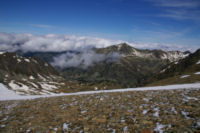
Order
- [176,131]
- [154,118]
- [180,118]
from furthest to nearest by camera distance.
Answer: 1. [154,118]
2. [180,118]
3. [176,131]

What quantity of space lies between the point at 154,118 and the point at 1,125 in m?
12.4

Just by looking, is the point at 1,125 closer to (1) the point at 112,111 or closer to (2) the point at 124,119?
(1) the point at 112,111

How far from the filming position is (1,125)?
12188mm

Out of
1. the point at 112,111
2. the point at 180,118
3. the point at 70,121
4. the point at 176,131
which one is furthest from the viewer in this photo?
the point at 112,111

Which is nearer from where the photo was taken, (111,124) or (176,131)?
(176,131)

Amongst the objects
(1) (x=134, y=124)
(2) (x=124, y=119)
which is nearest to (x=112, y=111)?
(2) (x=124, y=119)

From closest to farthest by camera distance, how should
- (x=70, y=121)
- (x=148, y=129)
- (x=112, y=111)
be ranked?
(x=148, y=129)
(x=70, y=121)
(x=112, y=111)

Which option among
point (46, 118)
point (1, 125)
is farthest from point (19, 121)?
point (46, 118)

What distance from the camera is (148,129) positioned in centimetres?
→ 871

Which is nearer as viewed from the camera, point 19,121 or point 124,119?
point 124,119

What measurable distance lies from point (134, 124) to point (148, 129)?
42.2 inches

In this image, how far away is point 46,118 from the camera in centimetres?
1299

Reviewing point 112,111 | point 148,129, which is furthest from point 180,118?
point 112,111

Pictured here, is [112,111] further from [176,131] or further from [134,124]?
[176,131]
